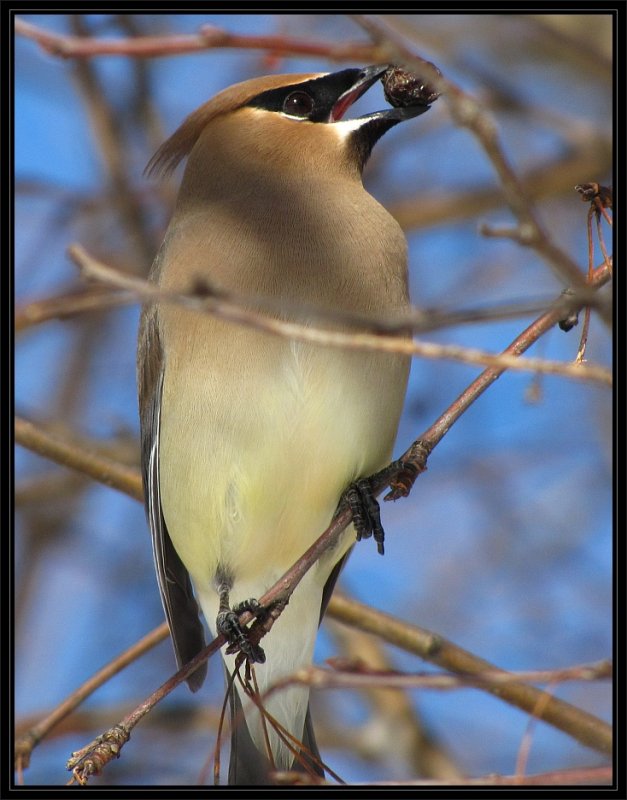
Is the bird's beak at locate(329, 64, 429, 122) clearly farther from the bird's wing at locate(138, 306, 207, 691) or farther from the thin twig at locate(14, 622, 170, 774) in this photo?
the thin twig at locate(14, 622, 170, 774)

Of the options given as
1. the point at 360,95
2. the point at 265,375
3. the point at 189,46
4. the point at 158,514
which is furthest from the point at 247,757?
the point at 189,46

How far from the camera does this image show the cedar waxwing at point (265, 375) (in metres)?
3.14

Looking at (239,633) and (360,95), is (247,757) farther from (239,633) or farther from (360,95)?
(360,95)

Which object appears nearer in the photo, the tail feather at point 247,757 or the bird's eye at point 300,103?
the tail feather at point 247,757

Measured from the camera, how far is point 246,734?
11.9 ft

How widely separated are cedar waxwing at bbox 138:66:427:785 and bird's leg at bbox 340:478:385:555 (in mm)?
40

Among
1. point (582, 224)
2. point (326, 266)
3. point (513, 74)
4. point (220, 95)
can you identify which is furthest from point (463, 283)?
point (326, 266)

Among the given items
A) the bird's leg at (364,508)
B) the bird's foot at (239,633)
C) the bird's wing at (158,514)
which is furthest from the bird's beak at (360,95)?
the bird's foot at (239,633)

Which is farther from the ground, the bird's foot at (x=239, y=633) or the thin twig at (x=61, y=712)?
the bird's foot at (x=239, y=633)

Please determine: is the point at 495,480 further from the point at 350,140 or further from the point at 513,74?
the point at 350,140

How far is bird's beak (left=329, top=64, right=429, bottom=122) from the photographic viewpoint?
3.44 meters

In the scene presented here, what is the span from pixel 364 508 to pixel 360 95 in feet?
4.52

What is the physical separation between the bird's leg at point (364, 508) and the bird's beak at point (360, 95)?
1.12 metres

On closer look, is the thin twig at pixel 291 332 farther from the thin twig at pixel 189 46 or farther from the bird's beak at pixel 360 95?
the bird's beak at pixel 360 95
